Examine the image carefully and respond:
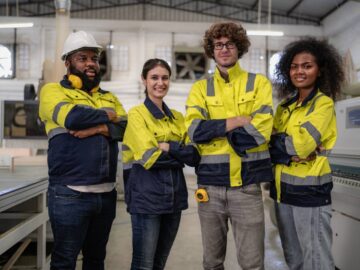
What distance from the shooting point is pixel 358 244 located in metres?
2.30

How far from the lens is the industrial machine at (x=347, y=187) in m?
2.30

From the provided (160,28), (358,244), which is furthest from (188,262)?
(160,28)

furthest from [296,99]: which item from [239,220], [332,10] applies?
[332,10]

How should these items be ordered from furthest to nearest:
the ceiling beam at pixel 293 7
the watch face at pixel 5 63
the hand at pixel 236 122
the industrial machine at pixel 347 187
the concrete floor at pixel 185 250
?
the watch face at pixel 5 63, the ceiling beam at pixel 293 7, the concrete floor at pixel 185 250, the industrial machine at pixel 347 187, the hand at pixel 236 122

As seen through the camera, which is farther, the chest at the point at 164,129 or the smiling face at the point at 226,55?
the chest at the point at 164,129

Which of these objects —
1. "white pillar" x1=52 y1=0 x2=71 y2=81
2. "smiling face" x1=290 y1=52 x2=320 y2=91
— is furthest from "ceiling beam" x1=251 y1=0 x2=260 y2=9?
"smiling face" x1=290 y1=52 x2=320 y2=91

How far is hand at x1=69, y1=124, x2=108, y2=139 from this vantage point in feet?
5.44

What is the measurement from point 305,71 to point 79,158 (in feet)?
3.95

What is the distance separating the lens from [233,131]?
1.54 metres

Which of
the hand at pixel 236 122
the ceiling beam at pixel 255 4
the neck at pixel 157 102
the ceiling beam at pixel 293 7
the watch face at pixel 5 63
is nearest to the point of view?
the hand at pixel 236 122

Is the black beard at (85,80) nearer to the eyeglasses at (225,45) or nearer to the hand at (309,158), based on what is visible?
the eyeglasses at (225,45)

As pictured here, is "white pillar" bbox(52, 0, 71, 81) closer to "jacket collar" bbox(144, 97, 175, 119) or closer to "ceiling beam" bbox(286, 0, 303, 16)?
"jacket collar" bbox(144, 97, 175, 119)

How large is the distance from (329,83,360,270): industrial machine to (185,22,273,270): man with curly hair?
3.30 ft

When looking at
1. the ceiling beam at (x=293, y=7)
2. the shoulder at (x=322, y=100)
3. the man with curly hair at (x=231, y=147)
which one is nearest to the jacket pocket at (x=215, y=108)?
the man with curly hair at (x=231, y=147)
